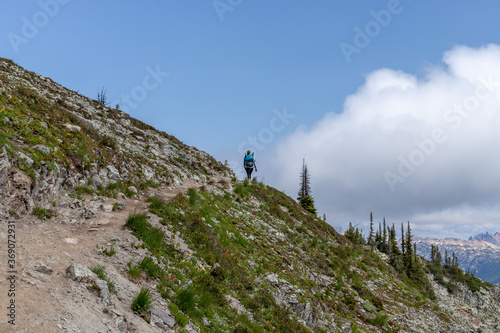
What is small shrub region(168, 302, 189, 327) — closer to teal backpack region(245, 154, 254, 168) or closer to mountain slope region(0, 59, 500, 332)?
mountain slope region(0, 59, 500, 332)

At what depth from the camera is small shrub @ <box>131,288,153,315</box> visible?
779 cm

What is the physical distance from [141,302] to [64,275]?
2.13 m

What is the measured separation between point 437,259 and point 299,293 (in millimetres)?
145041

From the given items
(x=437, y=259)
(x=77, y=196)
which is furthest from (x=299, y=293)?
(x=437, y=259)

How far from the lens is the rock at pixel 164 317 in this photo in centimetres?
802

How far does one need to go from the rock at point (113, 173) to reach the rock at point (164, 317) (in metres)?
10.1

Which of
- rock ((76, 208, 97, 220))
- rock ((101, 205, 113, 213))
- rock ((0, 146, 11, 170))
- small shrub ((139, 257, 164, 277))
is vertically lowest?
small shrub ((139, 257, 164, 277))

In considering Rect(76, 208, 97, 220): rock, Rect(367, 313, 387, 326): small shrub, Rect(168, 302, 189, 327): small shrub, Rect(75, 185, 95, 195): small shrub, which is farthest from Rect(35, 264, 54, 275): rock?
Rect(367, 313, 387, 326): small shrub

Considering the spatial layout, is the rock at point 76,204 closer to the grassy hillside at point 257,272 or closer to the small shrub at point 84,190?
the small shrub at point 84,190

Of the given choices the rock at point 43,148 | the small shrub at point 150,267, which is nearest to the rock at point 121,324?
the small shrub at point 150,267

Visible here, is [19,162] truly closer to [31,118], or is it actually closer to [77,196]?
[77,196]

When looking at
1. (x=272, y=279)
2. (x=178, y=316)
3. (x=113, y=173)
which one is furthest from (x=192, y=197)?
(x=178, y=316)

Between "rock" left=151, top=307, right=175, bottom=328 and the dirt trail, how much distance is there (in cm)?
31

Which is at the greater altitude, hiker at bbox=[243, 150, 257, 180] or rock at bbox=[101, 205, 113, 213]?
hiker at bbox=[243, 150, 257, 180]
